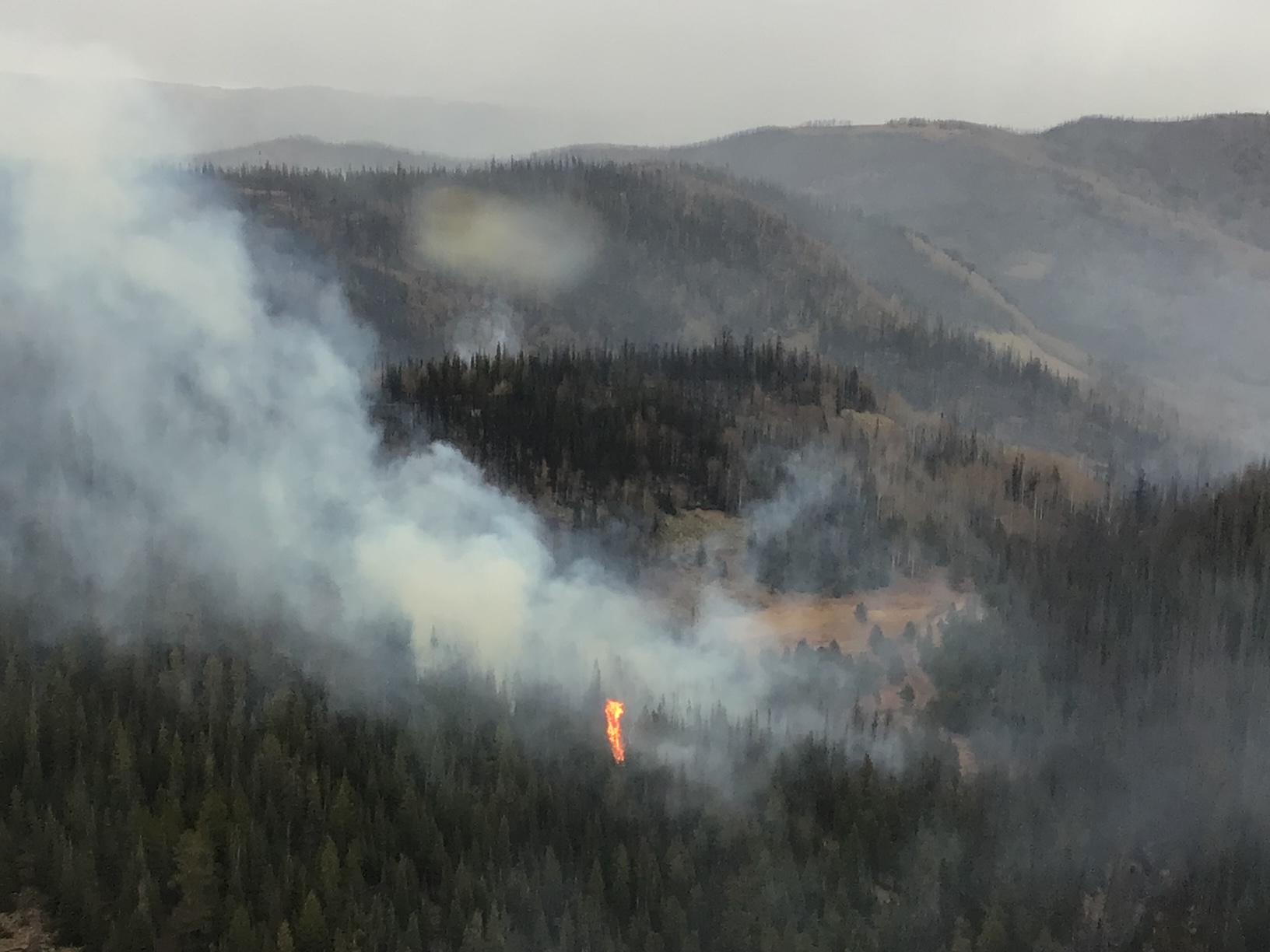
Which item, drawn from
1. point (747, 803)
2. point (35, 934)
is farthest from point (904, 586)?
point (35, 934)

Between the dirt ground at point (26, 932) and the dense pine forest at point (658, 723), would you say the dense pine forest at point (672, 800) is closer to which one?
the dense pine forest at point (658, 723)

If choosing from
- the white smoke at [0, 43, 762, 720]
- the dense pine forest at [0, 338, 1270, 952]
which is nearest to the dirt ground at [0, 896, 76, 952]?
the dense pine forest at [0, 338, 1270, 952]

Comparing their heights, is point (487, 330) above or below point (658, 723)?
above

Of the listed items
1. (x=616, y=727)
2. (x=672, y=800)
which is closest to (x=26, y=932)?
(x=672, y=800)

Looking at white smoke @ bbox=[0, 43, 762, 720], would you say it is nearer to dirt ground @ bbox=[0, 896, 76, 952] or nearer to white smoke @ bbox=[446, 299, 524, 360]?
dirt ground @ bbox=[0, 896, 76, 952]

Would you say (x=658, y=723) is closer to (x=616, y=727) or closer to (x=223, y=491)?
(x=616, y=727)

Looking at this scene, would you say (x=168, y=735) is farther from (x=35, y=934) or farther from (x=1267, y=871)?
(x=1267, y=871)

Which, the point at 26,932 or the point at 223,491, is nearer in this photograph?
the point at 26,932
